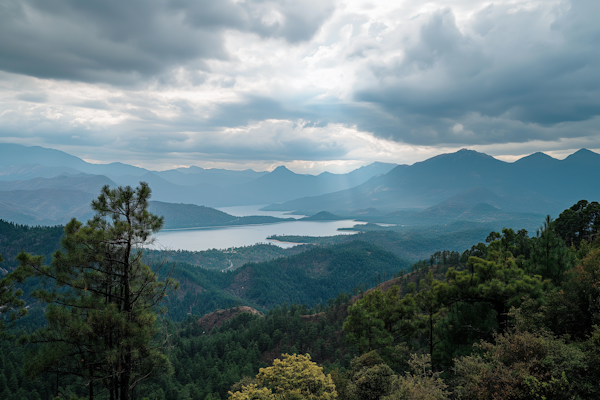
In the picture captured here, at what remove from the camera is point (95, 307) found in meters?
13.0

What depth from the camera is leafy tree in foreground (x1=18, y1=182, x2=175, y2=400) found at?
12273mm

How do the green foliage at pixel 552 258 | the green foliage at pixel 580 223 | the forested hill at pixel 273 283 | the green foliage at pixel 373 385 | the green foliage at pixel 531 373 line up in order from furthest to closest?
the forested hill at pixel 273 283, the green foliage at pixel 580 223, the green foliage at pixel 552 258, the green foliage at pixel 373 385, the green foliage at pixel 531 373

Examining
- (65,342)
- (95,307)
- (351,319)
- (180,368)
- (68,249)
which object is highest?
(68,249)

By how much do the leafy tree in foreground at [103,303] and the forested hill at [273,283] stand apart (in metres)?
147

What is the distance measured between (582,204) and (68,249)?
72264 millimetres

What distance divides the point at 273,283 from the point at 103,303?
170 m

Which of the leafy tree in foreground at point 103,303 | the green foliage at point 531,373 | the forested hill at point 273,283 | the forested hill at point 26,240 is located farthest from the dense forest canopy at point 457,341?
the forested hill at point 26,240

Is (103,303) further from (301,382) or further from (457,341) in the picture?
(457,341)

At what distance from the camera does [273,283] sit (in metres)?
177

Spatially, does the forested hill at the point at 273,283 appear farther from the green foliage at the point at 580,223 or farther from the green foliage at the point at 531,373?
the green foliage at the point at 531,373

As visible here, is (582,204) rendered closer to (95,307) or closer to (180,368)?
(95,307)

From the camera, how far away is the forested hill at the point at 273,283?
160 meters

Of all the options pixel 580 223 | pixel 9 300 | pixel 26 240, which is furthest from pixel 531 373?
pixel 26 240

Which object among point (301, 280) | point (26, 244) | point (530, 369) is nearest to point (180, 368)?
point (530, 369)
